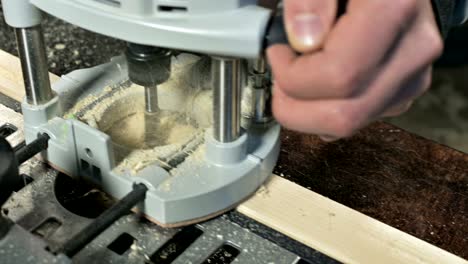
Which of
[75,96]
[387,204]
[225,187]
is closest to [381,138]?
[387,204]

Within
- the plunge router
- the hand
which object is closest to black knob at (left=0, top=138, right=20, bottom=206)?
the plunge router

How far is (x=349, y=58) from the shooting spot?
0.47 metres

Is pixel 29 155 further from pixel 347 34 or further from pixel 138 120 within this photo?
pixel 347 34

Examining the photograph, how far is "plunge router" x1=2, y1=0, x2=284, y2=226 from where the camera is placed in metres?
0.53

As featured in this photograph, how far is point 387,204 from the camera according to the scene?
0.71m

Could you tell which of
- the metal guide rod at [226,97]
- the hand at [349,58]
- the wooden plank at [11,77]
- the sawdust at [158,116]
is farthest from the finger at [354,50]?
the wooden plank at [11,77]

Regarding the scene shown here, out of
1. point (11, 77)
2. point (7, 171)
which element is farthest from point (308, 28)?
point (11, 77)

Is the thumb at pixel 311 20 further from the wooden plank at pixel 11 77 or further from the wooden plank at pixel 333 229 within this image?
the wooden plank at pixel 11 77

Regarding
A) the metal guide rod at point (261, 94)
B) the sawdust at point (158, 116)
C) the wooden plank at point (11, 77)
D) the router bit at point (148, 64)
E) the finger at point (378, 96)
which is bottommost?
the wooden plank at point (11, 77)

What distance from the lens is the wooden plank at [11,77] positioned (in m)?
0.82

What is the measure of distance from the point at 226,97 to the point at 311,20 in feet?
0.51

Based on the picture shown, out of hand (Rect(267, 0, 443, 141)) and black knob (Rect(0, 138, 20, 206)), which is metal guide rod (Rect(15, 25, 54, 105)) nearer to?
black knob (Rect(0, 138, 20, 206))

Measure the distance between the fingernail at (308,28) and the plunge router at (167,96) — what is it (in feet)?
0.12

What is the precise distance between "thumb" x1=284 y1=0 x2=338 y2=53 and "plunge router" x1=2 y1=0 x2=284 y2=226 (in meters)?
0.04
